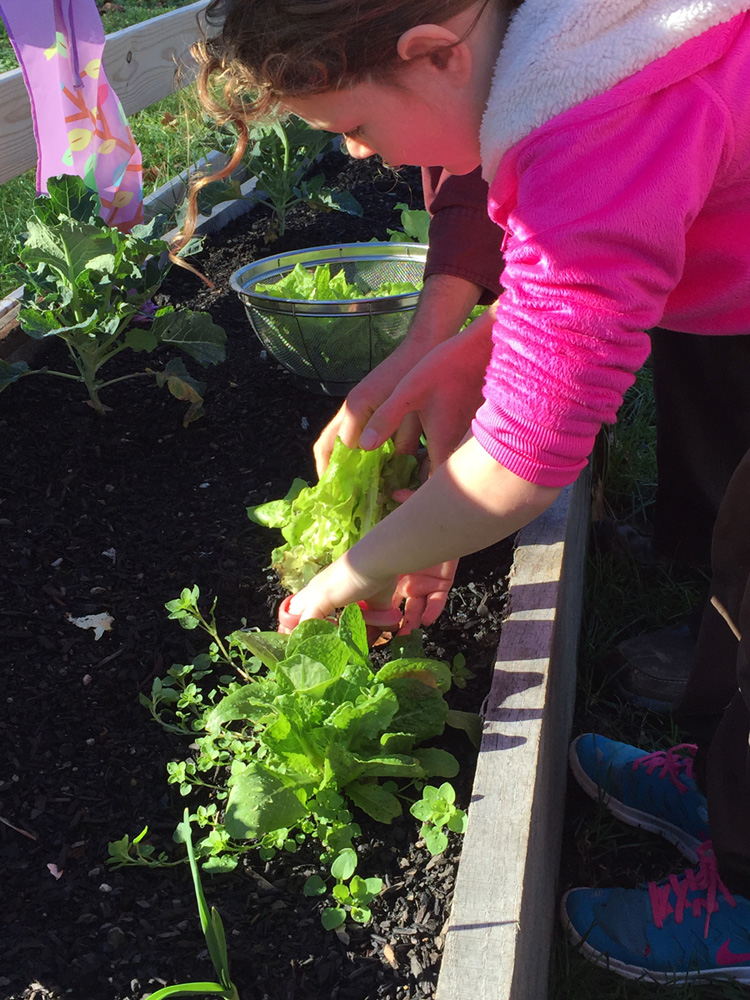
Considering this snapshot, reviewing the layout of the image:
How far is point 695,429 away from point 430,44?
118 centimetres

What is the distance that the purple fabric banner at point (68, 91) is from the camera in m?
2.73

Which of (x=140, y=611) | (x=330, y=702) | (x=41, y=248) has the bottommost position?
(x=140, y=611)

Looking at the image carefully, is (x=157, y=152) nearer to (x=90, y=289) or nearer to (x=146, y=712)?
(x=90, y=289)

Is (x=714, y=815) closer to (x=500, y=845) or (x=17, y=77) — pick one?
(x=500, y=845)

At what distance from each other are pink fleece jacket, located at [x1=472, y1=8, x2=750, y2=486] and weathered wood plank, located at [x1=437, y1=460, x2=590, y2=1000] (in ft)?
1.76

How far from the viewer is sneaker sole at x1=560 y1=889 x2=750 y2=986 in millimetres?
1665

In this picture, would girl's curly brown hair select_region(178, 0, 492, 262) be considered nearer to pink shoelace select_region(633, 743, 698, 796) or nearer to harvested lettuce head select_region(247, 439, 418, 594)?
harvested lettuce head select_region(247, 439, 418, 594)

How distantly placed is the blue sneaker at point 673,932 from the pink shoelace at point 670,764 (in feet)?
0.66

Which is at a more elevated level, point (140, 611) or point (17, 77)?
point (17, 77)

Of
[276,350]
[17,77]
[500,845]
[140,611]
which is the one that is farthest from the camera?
[17,77]

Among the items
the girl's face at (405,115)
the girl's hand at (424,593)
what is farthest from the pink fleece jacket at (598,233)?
the girl's hand at (424,593)

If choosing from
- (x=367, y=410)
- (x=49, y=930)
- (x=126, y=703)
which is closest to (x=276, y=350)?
(x=367, y=410)

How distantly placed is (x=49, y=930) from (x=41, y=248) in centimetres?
166

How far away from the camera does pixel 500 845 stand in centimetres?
143
